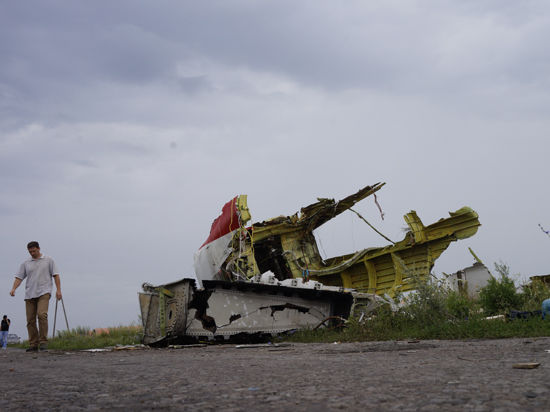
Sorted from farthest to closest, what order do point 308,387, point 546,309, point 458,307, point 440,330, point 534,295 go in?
point 534,295, point 458,307, point 546,309, point 440,330, point 308,387

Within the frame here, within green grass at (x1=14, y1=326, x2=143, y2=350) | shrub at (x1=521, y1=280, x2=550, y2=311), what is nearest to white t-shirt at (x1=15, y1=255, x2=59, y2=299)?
green grass at (x1=14, y1=326, x2=143, y2=350)

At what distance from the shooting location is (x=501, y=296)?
377 inches

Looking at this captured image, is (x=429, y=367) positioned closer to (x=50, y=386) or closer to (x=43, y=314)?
(x=50, y=386)

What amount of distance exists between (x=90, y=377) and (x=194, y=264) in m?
10.2

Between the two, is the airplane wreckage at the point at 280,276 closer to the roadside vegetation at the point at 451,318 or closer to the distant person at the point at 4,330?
the roadside vegetation at the point at 451,318

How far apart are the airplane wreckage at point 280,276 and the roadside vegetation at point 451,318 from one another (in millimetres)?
596

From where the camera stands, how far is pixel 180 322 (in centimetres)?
1030

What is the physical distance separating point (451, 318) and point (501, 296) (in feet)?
4.73

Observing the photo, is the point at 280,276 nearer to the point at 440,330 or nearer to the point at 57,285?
the point at 57,285

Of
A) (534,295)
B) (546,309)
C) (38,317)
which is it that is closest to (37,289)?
(38,317)

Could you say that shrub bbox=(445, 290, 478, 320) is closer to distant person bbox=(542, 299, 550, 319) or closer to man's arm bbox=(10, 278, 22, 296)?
distant person bbox=(542, 299, 550, 319)

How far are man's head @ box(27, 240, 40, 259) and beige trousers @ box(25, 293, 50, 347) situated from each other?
2.44ft

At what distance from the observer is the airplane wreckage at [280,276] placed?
415 inches

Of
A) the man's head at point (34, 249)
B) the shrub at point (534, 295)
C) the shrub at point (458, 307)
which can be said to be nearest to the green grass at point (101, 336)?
the man's head at point (34, 249)
